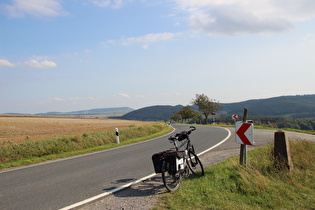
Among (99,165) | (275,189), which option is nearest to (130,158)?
(99,165)

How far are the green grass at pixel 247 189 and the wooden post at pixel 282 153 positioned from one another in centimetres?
20

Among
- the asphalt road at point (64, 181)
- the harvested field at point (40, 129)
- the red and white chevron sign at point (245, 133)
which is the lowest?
the asphalt road at point (64, 181)

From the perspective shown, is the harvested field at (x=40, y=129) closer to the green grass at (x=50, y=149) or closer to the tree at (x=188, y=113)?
the green grass at (x=50, y=149)

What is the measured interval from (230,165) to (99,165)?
4399mm

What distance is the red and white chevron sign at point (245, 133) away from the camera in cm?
661

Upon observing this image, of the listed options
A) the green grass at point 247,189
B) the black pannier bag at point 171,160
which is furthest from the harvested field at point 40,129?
the green grass at point 247,189

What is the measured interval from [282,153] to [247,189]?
2.40 metres

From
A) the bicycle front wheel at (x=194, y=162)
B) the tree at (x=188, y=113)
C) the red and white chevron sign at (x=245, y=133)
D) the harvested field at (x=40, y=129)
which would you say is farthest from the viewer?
the tree at (x=188, y=113)

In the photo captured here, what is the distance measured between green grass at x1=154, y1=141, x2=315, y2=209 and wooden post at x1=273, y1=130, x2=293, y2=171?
20 centimetres

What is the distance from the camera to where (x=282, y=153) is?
24.2 feet

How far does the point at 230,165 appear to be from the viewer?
7.50 metres

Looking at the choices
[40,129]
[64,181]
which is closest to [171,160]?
[64,181]

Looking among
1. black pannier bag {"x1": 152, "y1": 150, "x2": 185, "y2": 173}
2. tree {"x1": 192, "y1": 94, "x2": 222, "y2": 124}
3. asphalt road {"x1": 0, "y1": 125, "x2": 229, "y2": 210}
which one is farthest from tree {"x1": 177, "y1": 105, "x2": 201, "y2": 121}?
black pannier bag {"x1": 152, "y1": 150, "x2": 185, "y2": 173}

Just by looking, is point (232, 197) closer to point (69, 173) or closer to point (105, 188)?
point (105, 188)
